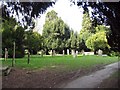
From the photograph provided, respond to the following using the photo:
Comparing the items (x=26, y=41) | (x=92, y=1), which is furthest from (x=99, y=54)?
(x=92, y=1)

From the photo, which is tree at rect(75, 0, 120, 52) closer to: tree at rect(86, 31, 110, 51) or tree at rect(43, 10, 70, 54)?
tree at rect(86, 31, 110, 51)

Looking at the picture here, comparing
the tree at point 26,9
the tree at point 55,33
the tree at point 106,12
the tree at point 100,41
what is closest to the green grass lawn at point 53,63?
the tree at point 100,41

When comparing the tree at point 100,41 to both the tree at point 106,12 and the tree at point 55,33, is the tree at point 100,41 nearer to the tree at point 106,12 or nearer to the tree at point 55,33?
the tree at point 55,33

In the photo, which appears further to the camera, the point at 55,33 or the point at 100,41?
the point at 55,33

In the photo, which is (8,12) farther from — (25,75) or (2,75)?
(25,75)

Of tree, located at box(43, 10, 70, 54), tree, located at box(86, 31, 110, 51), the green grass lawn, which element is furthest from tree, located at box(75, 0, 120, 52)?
tree, located at box(43, 10, 70, 54)

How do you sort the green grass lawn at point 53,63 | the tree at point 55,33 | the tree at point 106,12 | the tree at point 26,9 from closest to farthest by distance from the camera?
the tree at point 26,9, the tree at point 106,12, the green grass lawn at point 53,63, the tree at point 55,33

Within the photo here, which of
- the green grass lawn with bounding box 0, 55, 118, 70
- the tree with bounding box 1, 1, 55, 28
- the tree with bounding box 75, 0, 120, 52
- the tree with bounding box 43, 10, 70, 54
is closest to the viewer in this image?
the tree with bounding box 1, 1, 55, 28

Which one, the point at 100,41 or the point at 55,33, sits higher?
the point at 55,33

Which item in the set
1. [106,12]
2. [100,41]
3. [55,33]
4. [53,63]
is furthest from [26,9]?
[55,33]

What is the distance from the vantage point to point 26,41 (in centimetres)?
3516

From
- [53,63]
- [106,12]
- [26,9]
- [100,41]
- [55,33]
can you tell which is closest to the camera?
[26,9]

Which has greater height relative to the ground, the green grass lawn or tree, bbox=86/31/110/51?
tree, bbox=86/31/110/51

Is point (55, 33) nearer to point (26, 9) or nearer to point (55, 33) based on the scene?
point (55, 33)
